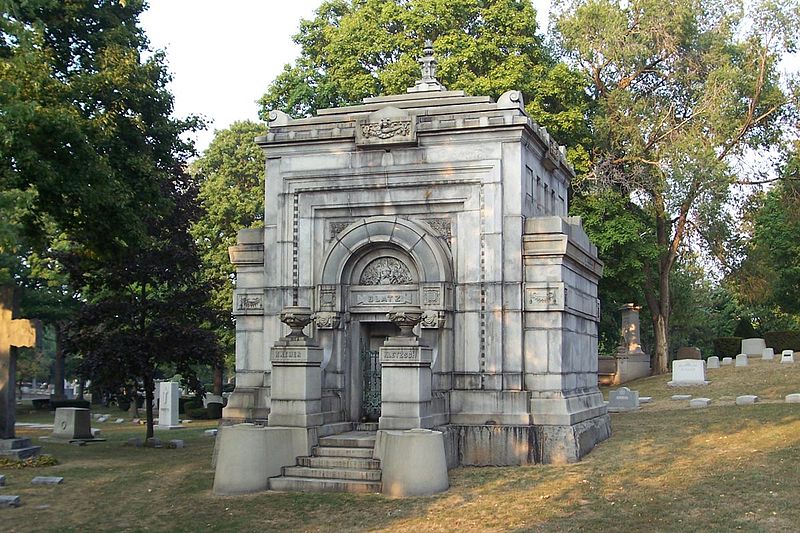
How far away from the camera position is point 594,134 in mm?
37031

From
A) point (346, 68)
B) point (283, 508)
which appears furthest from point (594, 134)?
point (283, 508)

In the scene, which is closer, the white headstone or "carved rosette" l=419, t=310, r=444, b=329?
"carved rosette" l=419, t=310, r=444, b=329

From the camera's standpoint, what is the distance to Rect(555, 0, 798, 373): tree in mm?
35688

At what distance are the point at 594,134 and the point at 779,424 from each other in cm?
2130

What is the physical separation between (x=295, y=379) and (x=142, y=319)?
34.0ft

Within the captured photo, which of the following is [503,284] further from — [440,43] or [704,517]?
[440,43]

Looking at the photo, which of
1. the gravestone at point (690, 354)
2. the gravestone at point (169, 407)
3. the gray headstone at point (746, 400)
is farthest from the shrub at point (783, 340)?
the gravestone at point (169, 407)

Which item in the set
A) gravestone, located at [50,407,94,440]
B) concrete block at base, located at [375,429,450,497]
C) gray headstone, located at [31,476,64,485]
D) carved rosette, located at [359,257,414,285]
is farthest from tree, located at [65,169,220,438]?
concrete block at base, located at [375,429,450,497]

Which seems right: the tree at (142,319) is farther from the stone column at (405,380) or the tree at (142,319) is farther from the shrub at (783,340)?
the shrub at (783,340)

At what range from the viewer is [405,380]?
46.5 ft

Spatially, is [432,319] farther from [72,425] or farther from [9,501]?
[72,425]

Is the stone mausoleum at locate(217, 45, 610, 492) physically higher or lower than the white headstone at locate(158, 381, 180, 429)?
higher

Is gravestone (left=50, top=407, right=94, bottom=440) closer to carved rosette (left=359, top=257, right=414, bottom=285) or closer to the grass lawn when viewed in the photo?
the grass lawn

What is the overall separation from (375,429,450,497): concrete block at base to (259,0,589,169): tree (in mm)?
20857
